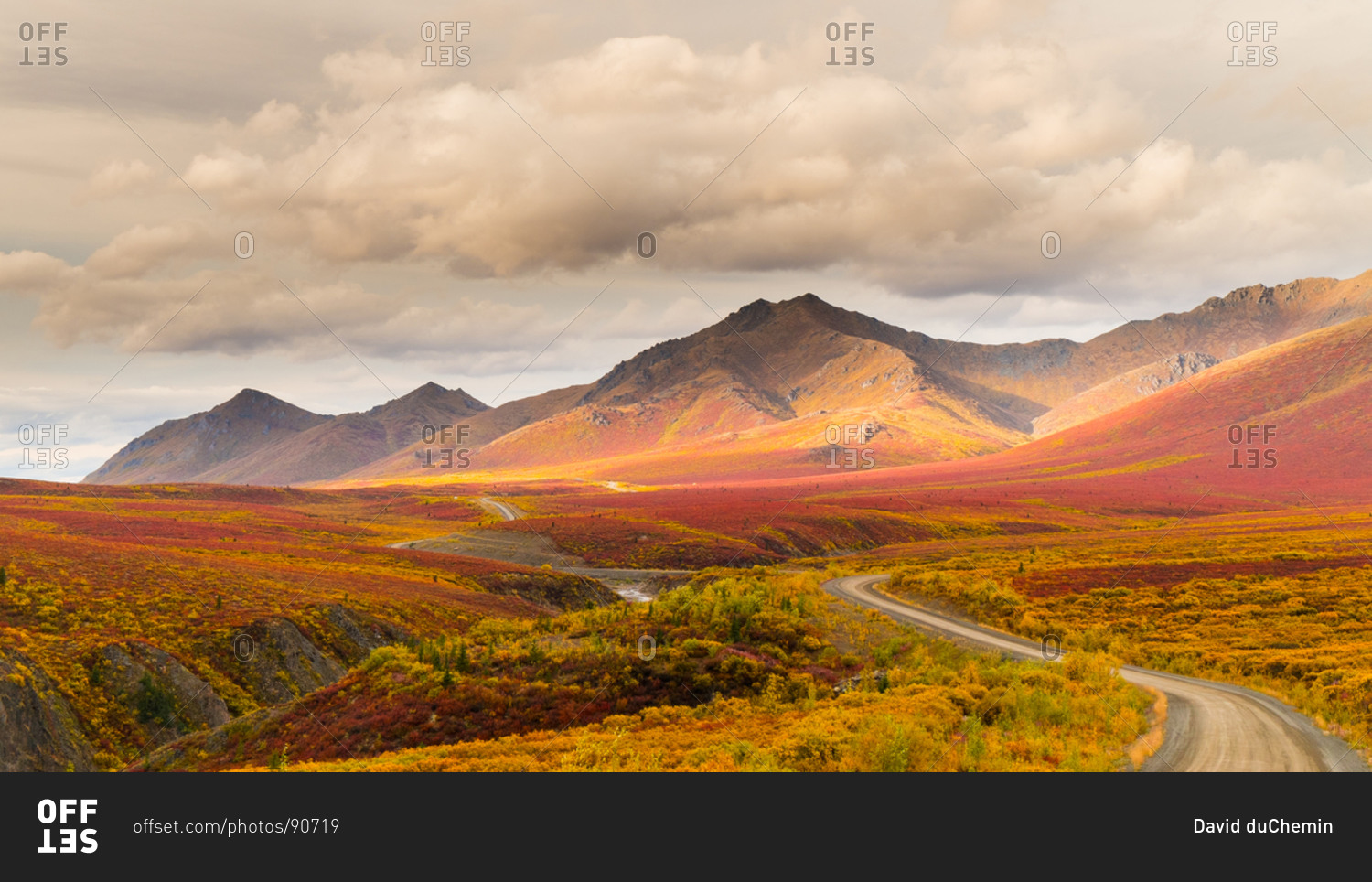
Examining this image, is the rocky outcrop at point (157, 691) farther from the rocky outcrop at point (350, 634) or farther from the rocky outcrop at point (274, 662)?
the rocky outcrop at point (350, 634)

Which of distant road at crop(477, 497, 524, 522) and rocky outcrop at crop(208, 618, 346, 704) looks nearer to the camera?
rocky outcrop at crop(208, 618, 346, 704)

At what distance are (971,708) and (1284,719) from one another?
954 cm

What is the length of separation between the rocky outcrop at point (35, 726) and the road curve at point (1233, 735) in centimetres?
3084

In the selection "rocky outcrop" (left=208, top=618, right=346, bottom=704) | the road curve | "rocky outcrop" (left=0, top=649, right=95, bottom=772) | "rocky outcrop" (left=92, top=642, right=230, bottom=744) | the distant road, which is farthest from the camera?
the distant road

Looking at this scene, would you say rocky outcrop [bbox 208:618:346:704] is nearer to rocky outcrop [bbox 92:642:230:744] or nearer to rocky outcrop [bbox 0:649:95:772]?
rocky outcrop [bbox 92:642:230:744]

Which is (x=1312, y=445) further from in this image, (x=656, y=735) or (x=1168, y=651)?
(x=656, y=735)

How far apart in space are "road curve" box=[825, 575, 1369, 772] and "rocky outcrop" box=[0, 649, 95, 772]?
30.8m

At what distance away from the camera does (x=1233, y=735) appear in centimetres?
2134

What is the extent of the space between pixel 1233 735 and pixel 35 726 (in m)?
35.8

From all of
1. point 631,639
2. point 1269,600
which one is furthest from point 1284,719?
point 1269,600

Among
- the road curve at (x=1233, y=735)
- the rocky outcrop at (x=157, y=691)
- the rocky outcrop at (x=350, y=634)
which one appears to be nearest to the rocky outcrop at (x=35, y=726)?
the rocky outcrop at (x=157, y=691)

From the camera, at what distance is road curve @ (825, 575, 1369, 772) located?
61.7 feet

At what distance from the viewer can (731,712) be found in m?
25.7

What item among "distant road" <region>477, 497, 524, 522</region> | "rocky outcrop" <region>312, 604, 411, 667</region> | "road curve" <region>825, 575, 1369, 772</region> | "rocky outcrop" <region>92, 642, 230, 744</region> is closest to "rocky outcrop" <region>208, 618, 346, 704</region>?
"rocky outcrop" <region>312, 604, 411, 667</region>
